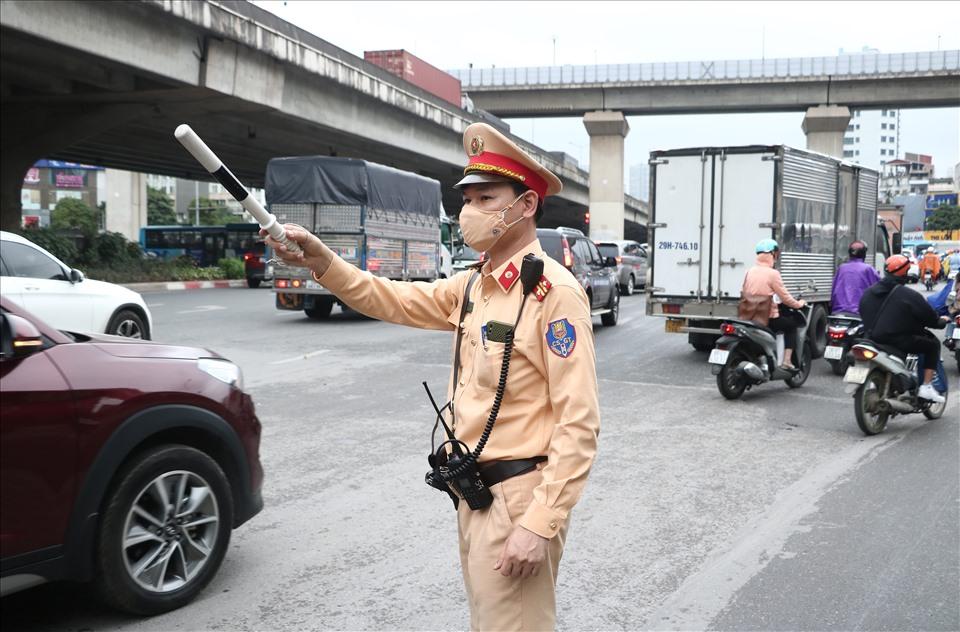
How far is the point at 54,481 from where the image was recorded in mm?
3605

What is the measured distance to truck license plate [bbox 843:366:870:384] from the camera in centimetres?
831

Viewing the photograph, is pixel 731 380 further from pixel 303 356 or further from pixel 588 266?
pixel 588 266

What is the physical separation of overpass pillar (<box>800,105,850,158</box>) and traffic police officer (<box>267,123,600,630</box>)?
48125 millimetres

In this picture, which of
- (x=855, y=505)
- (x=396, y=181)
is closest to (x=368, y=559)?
(x=855, y=505)

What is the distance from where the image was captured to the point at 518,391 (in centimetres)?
252

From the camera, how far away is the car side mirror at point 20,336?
11.5 ft

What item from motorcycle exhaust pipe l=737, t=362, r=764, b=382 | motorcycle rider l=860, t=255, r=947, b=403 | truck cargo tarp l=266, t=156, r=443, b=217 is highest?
truck cargo tarp l=266, t=156, r=443, b=217

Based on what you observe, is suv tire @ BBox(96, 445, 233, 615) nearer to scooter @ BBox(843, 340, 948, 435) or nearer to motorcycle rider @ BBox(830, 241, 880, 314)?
scooter @ BBox(843, 340, 948, 435)

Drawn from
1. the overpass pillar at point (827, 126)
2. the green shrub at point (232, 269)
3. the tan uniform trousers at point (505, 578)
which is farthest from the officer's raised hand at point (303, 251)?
the overpass pillar at point (827, 126)

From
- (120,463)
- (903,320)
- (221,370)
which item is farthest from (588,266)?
(120,463)

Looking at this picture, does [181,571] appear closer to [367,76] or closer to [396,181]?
[396,181]

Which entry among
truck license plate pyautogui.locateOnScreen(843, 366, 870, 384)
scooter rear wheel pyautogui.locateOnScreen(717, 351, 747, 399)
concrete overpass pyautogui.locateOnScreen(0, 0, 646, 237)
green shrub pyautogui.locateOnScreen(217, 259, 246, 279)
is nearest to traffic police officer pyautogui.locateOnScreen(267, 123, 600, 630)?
truck license plate pyautogui.locateOnScreen(843, 366, 870, 384)

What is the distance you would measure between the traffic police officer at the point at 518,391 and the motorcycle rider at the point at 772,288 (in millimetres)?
8291

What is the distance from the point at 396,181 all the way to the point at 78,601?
672 inches
